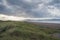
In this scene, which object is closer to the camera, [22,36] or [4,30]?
[22,36]

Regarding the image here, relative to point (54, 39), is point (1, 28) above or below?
above

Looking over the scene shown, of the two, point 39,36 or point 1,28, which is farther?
point 1,28

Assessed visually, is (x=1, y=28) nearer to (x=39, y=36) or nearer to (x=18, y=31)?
(x=18, y=31)

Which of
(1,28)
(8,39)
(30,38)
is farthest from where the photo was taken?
(1,28)

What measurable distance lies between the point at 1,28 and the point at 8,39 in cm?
936

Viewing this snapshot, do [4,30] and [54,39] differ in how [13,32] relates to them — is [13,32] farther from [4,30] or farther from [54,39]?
[54,39]

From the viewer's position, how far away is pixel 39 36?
3894cm

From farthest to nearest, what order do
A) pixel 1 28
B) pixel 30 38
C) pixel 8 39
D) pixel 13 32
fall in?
pixel 1 28, pixel 13 32, pixel 30 38, pixel 8 39

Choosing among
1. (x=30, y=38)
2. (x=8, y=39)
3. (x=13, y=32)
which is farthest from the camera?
(x=13, y=32)

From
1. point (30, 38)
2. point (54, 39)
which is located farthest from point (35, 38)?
point (54, 39)

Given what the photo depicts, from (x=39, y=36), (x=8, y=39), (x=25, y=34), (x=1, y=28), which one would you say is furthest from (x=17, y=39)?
(x=1, y=28)

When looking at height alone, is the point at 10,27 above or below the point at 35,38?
above

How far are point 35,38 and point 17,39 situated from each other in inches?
205

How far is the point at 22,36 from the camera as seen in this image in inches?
1465
